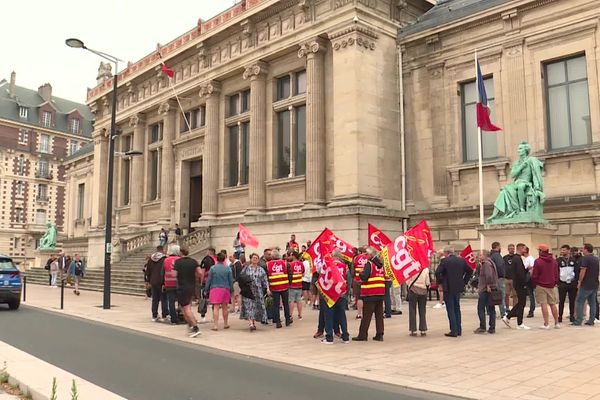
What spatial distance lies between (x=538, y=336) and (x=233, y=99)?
21169 millimetres

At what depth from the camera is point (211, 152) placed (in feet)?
92.7

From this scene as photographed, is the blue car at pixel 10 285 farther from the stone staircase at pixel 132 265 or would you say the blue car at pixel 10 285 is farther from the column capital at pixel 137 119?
the column capital at pixel 137 119

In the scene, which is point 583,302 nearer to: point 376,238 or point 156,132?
point 376,238

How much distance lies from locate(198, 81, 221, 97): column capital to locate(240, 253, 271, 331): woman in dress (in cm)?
1709

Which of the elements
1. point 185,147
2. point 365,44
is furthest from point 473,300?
point 185,147

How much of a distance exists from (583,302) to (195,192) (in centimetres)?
2353

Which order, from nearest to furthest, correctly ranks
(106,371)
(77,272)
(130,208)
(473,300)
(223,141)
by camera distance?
1. (106,371)
2. (473,300)
3. (77,272)
4. (223,141)
5. (130,208)

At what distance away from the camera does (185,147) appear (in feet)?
102

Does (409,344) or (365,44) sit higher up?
(365,44)

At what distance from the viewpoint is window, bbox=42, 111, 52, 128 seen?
7556cm

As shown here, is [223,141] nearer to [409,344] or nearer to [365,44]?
[365,44]

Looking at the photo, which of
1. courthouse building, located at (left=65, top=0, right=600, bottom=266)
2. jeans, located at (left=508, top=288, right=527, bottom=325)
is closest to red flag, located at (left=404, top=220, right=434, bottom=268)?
jeans, located at (left=508, top=288, right=527, bottom=325)

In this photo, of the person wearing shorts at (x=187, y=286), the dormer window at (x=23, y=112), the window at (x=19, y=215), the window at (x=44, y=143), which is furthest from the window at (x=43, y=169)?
the person wearing shorts at (x=187, y=286)

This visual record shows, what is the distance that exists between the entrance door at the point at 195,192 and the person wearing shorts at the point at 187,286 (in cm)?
1928
